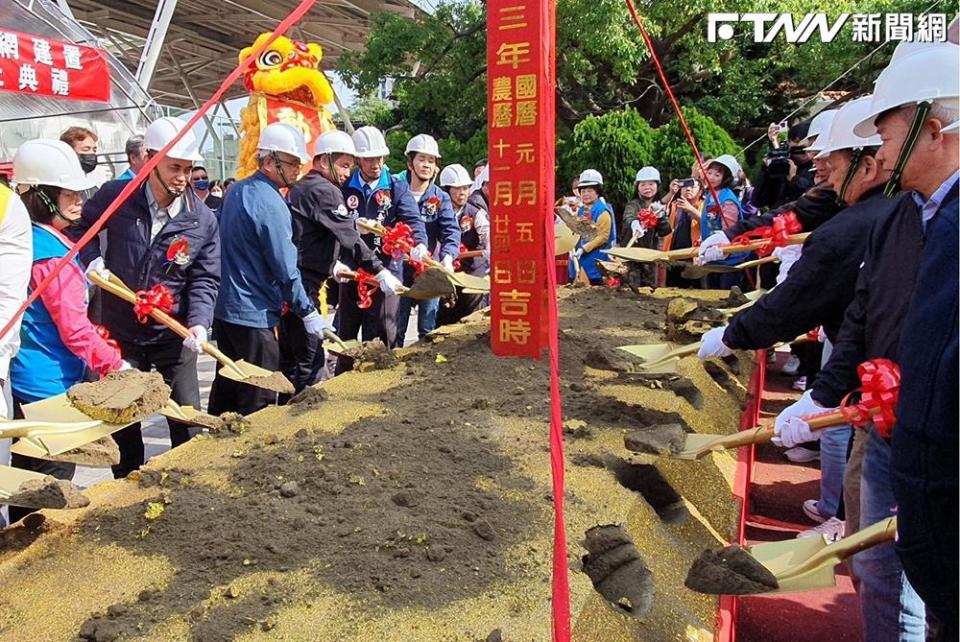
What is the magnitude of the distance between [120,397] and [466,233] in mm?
5021

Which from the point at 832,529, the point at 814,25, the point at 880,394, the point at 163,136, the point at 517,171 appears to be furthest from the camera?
the point at 814,25

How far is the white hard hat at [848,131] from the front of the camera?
2669 mm

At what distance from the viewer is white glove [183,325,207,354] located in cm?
333

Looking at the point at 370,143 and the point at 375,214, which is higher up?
the point at 370,143

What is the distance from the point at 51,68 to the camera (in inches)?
311

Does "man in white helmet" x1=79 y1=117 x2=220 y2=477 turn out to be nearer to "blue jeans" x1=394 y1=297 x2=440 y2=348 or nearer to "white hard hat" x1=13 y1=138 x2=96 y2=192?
"white hard hat" x1=13 y1=138 x2=96 y2=192

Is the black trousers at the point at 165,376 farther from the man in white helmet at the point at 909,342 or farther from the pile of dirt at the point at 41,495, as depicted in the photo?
the man in white helmet at the point at 909,342

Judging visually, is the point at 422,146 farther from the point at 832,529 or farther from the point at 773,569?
the point at 773,569

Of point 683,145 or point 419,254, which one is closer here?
point 419,254

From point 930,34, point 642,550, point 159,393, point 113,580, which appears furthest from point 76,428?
point 930,34

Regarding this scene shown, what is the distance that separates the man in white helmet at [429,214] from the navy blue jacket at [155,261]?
8.38 feet

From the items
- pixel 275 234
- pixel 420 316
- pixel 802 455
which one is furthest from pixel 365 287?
pixel 802 455

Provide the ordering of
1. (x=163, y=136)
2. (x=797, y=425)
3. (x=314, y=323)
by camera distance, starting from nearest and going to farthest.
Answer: (x=797, y=425), (x=163, y=136), (x=314, y=323)

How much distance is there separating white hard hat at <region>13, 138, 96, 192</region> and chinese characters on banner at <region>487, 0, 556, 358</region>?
2.01 meters
